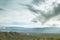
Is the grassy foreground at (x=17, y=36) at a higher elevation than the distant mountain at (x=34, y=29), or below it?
below

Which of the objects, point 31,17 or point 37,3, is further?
point 37,3

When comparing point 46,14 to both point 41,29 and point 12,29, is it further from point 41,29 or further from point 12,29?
point 12,29

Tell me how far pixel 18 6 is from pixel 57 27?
0.33 metres

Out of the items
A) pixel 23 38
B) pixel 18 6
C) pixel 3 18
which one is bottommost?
pixel 23 38

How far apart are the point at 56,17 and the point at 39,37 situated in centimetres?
17

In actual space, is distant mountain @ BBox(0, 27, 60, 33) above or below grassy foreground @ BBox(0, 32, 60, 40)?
above

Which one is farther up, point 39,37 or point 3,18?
point 3,18

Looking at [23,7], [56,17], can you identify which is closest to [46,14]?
[56,17]

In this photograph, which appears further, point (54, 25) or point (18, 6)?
point (18, 6)

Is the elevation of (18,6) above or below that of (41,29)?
above

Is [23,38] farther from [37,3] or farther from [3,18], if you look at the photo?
[37,3]

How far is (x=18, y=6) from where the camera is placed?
88cm

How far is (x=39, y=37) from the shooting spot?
76cm

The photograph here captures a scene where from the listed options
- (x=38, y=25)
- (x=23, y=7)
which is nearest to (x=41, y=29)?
(x=38, y=25)
